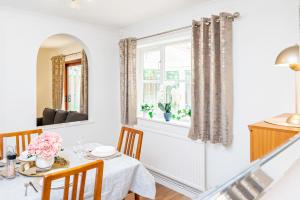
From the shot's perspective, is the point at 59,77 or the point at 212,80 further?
the point at 59,77

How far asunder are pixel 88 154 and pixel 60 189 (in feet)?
2.13

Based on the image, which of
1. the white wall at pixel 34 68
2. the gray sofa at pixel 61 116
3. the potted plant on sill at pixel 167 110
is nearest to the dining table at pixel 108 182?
the white wall at pixel 34 68

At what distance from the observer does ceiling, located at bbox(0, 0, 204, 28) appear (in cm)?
260

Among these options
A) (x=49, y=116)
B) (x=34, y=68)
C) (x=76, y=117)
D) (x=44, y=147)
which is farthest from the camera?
(x=49, y=116)

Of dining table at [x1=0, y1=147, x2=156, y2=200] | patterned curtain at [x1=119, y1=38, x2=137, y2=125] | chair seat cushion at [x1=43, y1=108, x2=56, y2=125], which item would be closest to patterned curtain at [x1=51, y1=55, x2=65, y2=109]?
chair seat cushion at [x1=43, y1=108, x2=56, y2=125]

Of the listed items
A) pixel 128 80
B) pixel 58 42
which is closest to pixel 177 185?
pixel 128 80

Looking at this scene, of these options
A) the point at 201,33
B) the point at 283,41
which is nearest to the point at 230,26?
the point at 201,33

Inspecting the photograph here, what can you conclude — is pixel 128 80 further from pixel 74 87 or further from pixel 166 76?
pixel 74 87

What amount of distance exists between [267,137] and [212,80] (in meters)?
1.01

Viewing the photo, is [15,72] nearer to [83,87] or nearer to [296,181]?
[83,87]

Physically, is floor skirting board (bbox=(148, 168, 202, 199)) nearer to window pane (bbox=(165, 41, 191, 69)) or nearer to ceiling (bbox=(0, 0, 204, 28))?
window pane (bbox=(165, 41, 191, 69))

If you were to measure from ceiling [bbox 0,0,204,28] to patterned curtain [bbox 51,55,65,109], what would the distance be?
3.00 metres

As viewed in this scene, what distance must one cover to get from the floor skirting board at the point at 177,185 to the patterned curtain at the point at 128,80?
0.92 metres

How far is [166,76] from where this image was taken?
11.1 ft
